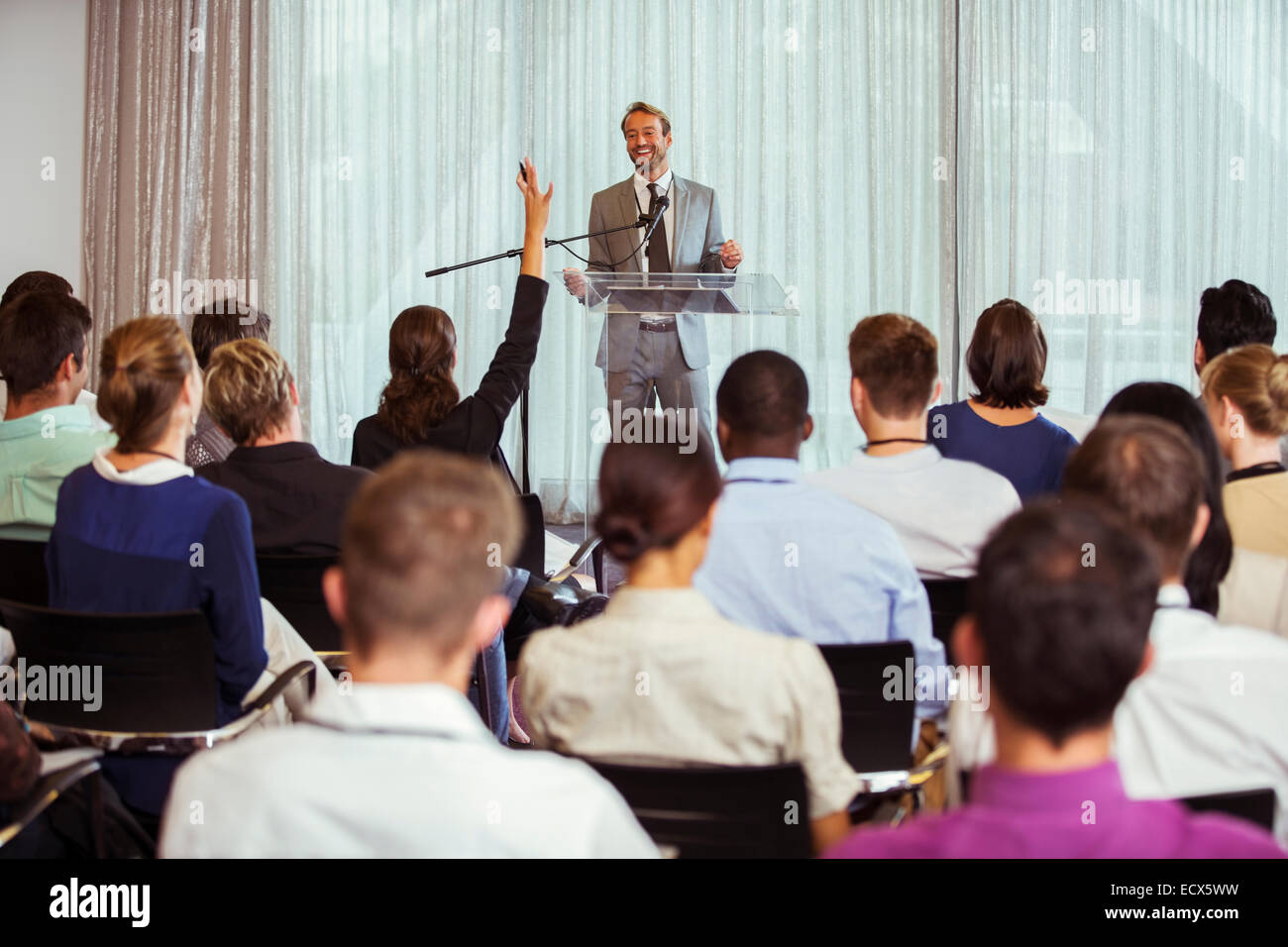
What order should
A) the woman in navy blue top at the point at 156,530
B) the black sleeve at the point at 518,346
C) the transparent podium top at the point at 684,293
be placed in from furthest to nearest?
1. the transparent podium top at the point at 684,293
2. the black sleeve at the point at 518,346
3. the woman in navy blue top at the point at 156,530

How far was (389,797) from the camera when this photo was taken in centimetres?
101

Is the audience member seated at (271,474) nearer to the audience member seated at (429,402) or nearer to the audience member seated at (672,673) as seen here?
the audience member seated at (429,402)

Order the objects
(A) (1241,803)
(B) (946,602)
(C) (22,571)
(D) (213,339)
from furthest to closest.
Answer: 1. (D) (213,339)
2. (C) (22,571)
3. (B) (946,602)
4. (A) (1241,803)

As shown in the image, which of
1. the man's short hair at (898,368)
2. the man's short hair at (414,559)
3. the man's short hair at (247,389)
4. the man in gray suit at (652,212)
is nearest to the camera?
the man's short hair at (414,559)

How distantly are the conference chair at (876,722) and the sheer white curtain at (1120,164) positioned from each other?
15.7ft

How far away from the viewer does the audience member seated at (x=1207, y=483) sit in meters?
1.83

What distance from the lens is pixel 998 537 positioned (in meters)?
1.01

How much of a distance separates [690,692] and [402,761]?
478 millimetres

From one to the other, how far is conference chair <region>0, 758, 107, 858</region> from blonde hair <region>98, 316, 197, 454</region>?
0.59 metres

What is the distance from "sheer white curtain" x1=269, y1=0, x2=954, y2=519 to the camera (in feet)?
20.7

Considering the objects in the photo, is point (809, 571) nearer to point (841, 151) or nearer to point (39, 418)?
point (39, 418)

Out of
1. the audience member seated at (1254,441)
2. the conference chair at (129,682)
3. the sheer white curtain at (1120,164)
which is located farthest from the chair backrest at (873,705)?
the sheer white curtain at (1120,164)

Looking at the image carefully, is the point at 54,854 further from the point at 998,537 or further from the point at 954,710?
the point at 998,537

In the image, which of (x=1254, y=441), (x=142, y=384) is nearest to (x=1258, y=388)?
(x=1254, y=441)
